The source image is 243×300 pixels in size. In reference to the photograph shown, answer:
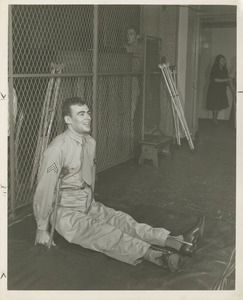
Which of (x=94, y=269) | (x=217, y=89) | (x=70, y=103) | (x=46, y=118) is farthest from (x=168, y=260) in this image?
(x=217, y=89)

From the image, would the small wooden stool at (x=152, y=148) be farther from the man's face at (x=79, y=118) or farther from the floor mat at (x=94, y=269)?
the man's face at (x=79, y=118)

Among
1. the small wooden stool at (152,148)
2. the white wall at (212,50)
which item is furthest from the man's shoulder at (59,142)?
A: the white wall at (212,50)

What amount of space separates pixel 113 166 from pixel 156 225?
1.54 metres

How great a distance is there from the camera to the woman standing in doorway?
6.92 meters

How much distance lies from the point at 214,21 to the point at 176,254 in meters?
3.91

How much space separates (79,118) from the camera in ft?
7.99

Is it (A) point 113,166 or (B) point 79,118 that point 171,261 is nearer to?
(B) point 79,118

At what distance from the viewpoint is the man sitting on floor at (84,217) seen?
224 cm

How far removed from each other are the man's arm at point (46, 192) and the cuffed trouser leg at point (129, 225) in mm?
299

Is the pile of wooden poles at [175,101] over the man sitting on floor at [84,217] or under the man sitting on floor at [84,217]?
over

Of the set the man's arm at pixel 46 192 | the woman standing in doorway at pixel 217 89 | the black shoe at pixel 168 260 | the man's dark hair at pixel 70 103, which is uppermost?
the woman standing in doorway at pixel 217 89

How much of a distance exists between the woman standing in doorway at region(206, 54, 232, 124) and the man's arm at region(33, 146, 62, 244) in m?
5.02

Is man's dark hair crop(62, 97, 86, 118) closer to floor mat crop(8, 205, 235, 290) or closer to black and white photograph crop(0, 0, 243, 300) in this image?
black and white photograph crop(0, 0, 243, 300)
